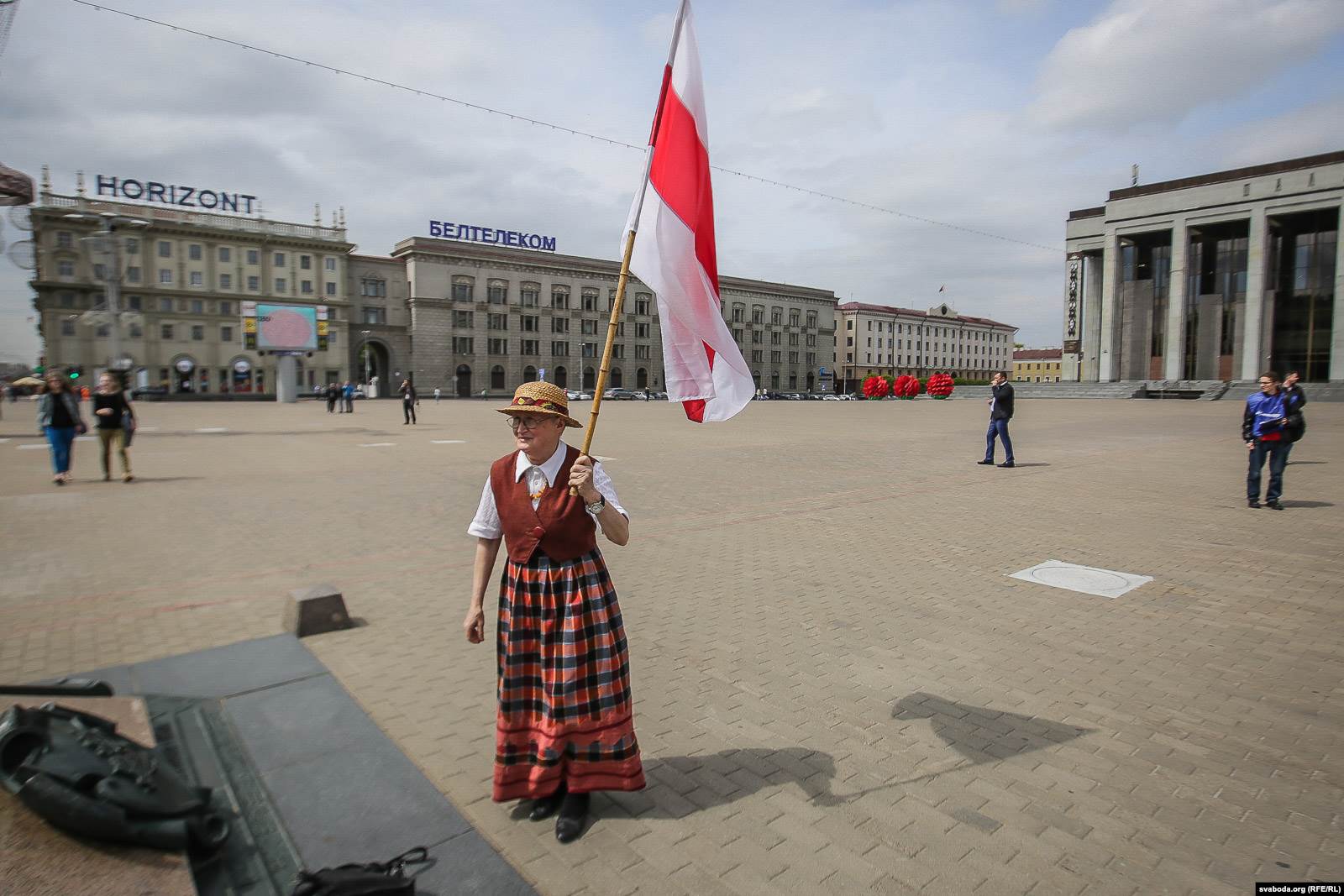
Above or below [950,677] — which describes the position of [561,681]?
above

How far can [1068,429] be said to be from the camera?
2530 centimetres

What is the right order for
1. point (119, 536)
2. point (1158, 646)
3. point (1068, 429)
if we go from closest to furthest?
point (1158, 646)
point (119, 536)
point (1068, 429)

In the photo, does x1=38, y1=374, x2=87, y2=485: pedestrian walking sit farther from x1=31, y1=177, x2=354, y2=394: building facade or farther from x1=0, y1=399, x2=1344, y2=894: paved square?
x1=31, y1=177, x2=354, y2=394: building facade

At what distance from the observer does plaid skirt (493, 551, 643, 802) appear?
2840mm

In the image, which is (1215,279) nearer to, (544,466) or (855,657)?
(855,657)

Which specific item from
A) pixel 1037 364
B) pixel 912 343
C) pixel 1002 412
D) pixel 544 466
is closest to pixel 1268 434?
pixel 1002 412

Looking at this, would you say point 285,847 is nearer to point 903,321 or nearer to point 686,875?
point 686,875

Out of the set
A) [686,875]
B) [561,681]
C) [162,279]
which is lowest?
[686,875]

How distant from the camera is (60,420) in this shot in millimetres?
11445

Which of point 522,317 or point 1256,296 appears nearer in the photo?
point 1256,296

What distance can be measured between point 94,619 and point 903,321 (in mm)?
132397

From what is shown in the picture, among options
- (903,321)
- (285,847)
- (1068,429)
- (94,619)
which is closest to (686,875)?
(285,847)

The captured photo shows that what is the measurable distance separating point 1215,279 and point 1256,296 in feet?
17.7

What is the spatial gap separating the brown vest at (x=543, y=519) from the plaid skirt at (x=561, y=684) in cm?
6
